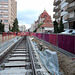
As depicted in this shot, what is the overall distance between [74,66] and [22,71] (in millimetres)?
2489

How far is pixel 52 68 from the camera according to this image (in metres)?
4.85

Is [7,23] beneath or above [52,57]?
above

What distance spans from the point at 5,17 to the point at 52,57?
75782 mm

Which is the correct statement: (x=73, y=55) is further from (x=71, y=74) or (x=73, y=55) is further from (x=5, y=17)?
(x=5, y=17)

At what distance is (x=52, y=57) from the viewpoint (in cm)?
482

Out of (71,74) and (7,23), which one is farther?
(7,23)

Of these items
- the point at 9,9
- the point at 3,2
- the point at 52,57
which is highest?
the point at 3,2

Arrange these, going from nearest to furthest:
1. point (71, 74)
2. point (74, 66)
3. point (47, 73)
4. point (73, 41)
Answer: point (71, 74) < point (74, 66) < point (47, 73) < point (73, 41)

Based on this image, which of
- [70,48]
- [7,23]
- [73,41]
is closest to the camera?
[73,41]

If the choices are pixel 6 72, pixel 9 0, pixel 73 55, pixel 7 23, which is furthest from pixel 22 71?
pixel 9 0

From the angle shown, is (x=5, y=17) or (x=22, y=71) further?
(x=5, y=17)

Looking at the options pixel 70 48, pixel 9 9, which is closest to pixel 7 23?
pixel 9 9

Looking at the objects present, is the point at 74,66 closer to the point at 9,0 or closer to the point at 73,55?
the point at 73,55

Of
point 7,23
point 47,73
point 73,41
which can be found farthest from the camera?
point 7,23
